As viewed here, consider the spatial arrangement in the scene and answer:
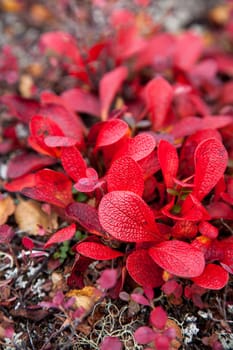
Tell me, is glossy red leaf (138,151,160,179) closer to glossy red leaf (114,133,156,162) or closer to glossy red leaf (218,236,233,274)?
glossy red leaf (114,133,156,162)

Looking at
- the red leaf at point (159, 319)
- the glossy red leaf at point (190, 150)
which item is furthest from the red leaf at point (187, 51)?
the red leaf at point (159, 319)

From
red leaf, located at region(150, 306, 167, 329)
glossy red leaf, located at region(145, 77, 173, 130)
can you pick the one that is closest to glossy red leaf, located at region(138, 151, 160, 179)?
glossy red leaf, located at region(145, 77, 173, 130)

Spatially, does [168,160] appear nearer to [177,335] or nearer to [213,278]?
[213,278]

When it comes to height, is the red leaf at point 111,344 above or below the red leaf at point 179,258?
below

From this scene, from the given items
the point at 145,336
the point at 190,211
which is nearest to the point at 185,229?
the point at 190,211

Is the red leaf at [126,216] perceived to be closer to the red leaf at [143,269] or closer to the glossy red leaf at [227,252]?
the red leaf at [143,269]

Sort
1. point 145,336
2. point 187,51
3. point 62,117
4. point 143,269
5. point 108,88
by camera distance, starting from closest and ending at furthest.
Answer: point 145,336, point 143,269, point 62,117, point 108,88, point 187,51
